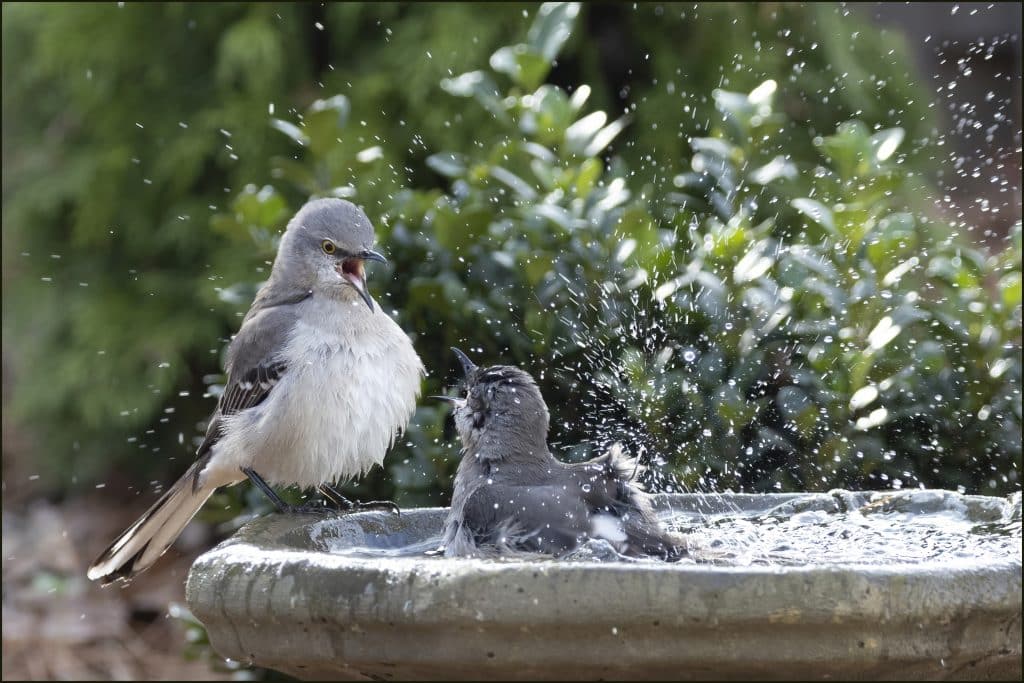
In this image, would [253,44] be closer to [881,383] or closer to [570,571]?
[881,383]

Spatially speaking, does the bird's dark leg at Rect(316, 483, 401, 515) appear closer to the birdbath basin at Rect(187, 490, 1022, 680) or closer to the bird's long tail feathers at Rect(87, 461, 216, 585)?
the bird's long tail feathers at Rect(87, 461, 216, 585)

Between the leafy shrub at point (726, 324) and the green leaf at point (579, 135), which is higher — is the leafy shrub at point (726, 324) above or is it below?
below

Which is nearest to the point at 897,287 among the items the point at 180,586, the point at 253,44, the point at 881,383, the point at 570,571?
the point at 881,383

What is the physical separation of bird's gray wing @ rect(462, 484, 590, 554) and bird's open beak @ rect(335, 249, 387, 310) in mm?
1106

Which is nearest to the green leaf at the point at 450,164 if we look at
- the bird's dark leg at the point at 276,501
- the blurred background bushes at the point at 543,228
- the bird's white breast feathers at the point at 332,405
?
the blurred background bushes at the point at 543,228

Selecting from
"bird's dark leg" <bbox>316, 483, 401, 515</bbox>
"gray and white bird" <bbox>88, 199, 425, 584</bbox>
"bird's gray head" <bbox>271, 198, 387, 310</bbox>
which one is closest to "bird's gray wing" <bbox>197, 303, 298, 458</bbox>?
"gray and white bird" <bbox>88, 199, 425, 584</bbox>

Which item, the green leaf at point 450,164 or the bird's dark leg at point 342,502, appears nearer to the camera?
the bird's dark leg at point 342,502

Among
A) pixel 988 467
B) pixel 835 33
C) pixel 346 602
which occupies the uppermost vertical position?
pixel 835 33

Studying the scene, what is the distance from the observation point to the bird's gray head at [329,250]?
404 cm

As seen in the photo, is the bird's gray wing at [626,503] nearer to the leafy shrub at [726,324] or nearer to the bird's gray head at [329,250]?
the leafy shrub at [726,324]

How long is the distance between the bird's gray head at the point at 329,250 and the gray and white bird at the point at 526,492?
742 mm

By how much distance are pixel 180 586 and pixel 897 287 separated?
4.51m

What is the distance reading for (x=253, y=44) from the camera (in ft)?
20.6

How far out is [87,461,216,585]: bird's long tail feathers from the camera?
4.02 metres
